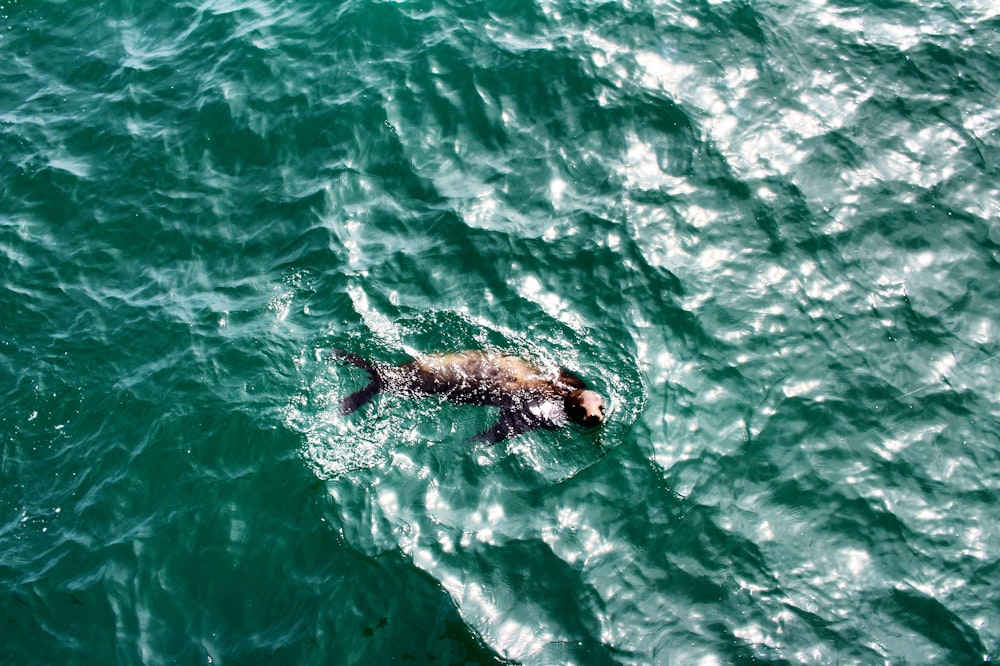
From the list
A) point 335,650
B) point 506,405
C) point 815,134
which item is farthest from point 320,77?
point 335,650

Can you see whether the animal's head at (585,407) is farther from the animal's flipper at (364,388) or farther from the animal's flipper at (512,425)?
the animal's flipper at (364,388)

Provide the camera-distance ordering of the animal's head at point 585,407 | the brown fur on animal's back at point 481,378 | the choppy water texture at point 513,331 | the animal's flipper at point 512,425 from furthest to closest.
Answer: the brown fur on animal's back at point 481,378, the animal's flipper at point 512,425, the animal's head at point 585,407, the choppy water texture at point 513,331

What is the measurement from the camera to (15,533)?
8.63 metres

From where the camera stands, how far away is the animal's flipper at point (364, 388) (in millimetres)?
8922

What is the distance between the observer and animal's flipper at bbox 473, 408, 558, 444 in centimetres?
866

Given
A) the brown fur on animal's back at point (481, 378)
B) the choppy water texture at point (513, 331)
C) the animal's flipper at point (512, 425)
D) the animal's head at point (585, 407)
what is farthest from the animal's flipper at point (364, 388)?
the animal's head at point (585, 407)

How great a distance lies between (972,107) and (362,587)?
37.1 ft

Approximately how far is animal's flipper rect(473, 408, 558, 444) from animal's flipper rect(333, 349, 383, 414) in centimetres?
146

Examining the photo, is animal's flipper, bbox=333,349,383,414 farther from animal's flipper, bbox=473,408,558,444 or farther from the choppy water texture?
animal's flipper, bbox=473,408,558,444

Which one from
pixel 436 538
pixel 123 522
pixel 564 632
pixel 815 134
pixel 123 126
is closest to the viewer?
pixel 564 632

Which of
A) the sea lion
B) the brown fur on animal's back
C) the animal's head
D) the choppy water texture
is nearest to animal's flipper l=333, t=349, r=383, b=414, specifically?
the sea lion

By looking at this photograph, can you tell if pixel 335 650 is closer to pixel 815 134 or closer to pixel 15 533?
pixel 15 533

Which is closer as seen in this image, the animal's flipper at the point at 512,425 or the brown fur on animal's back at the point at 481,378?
the animal's flipper at the point at 512,425

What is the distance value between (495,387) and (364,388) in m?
1.66
